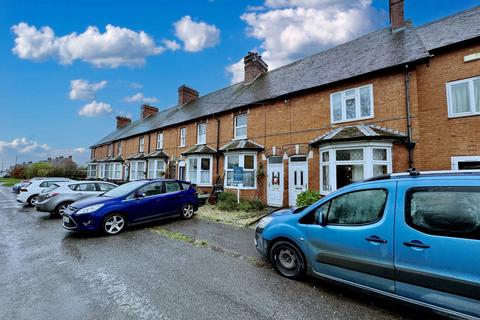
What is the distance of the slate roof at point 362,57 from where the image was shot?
28.7 ft

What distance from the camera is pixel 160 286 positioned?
3.58 m

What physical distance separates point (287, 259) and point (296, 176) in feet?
23.3

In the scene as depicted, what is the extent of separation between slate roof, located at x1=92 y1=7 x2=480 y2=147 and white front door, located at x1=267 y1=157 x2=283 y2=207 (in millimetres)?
3574

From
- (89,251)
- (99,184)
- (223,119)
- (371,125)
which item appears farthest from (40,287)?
(223,119)

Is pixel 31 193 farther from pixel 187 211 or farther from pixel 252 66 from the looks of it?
pixel 252 66

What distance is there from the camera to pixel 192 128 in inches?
661

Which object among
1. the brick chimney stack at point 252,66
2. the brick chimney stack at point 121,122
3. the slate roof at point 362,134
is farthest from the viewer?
the brick chimney stack at point 121,122

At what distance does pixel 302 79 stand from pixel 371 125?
473 cm

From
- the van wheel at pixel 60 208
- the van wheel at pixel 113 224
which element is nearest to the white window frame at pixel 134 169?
the van wheel at pixel 60 208

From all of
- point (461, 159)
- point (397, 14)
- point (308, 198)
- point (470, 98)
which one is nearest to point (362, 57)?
point (397, 14)

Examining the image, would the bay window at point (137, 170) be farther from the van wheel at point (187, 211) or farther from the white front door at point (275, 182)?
the white front door at point (275, 182)

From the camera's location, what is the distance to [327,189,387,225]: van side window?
10.3ft

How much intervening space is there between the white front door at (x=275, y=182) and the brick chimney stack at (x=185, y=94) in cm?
1560

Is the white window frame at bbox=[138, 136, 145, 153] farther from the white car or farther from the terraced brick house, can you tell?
the white car
